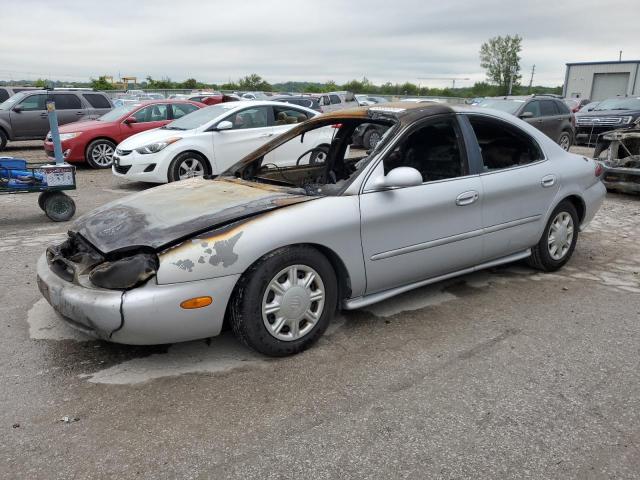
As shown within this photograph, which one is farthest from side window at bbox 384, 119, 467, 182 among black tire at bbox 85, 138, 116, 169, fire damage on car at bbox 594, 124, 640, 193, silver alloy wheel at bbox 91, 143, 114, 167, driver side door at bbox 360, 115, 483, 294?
silver alloy wheel at bbox 91, 143, 114, 167

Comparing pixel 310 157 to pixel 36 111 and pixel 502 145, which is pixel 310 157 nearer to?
pixel 502 145

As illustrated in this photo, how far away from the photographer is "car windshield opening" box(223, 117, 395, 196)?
4.70 meters

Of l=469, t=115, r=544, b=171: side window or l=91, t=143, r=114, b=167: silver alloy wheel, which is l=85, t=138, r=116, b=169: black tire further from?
l=469, t=115, r=544, b=171: side window

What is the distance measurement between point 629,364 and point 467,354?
3.20 feet

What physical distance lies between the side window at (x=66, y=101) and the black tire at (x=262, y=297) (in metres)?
14.1

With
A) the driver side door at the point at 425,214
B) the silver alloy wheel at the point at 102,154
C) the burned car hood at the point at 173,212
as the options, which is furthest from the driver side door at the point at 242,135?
the driver side door at the point at 425,214

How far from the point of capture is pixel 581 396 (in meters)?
3.06

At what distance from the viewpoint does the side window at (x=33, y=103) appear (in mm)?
14812

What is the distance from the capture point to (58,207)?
7.23 meters

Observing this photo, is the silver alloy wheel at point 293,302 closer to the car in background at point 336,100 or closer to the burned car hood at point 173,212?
the burned car hood at point 173,212

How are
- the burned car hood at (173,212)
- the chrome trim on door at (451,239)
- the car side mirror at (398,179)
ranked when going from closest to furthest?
the burned car hood at (173,212) → the car side mirror at (398,179) → the chrome trim on door at (451,239)

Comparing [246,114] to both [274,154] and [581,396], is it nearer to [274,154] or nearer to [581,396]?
[274,154]

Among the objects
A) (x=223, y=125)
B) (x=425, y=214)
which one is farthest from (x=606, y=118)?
(x=425, y=214)

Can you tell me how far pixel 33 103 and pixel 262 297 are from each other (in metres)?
14.4
